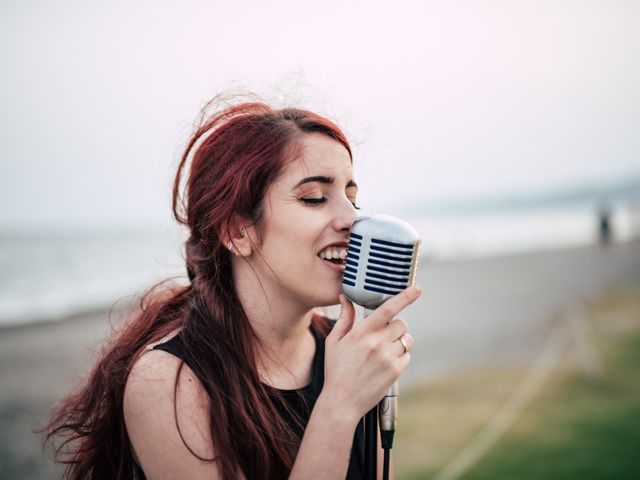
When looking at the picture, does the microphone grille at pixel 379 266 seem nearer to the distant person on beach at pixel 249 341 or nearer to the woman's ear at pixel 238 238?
the distant person on beach at pixel 249 341

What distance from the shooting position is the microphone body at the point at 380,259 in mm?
1577

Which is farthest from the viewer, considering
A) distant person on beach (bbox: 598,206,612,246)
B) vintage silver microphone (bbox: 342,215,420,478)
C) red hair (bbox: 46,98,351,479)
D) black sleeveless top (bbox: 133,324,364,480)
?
distant person on beach (bbox: 598,206,612,246)

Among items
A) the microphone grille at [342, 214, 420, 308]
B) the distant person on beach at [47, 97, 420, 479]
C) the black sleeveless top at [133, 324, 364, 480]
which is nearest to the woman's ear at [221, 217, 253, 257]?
the distant person on beach at [47, 97, 420, 479]

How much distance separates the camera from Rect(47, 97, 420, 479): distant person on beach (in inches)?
64.6

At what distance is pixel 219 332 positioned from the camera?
75.3 inches

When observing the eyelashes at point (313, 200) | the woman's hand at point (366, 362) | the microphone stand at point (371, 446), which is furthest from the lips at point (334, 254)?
the microphone stand at point (371, 446)

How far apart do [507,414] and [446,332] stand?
5.54 m

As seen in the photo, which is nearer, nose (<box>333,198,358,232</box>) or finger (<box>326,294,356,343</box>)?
finger (<box>326,294,356,343</box>)

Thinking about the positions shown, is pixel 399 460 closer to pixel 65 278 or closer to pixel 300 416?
pixel 300 416

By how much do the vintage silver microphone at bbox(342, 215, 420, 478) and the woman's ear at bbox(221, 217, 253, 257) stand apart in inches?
16.3

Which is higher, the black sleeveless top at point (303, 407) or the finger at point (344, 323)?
the finger at point (344, 323)

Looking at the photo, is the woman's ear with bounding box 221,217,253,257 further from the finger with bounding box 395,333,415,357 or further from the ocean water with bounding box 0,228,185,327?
the finger with bounding box 395,333,415,357

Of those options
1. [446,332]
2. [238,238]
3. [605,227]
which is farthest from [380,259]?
[605,227]

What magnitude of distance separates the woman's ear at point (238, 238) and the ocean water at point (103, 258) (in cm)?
43
